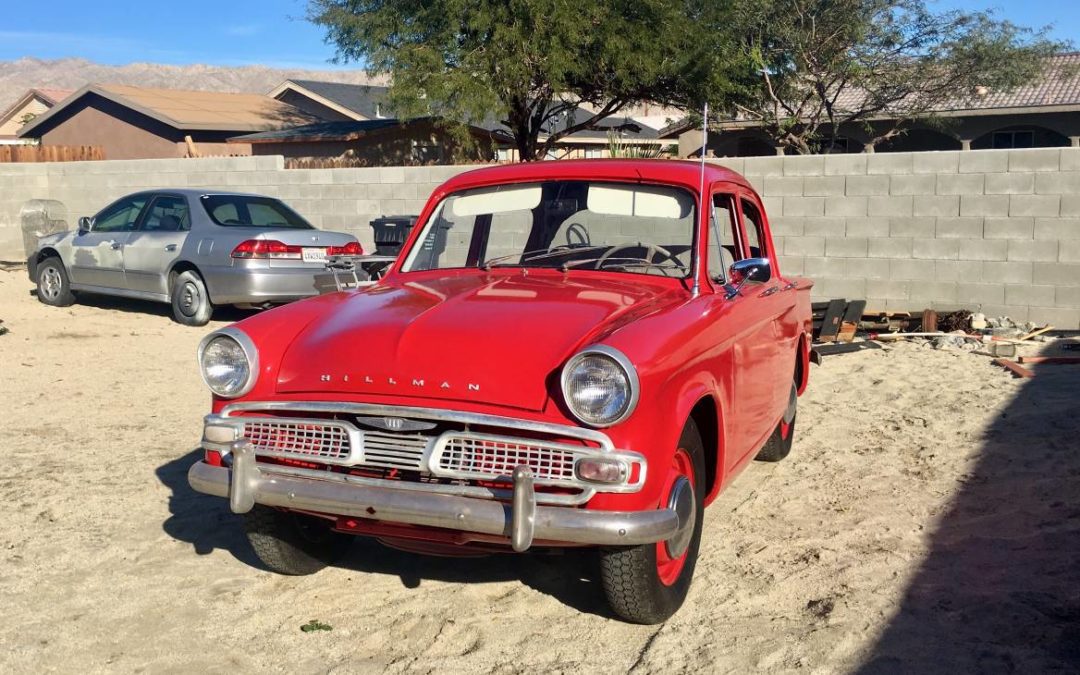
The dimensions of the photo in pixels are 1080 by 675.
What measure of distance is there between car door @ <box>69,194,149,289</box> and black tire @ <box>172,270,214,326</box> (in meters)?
1.01

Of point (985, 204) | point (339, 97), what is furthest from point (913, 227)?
point (339, 97)

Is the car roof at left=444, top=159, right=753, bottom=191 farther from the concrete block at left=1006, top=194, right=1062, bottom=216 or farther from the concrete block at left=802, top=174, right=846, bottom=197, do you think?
the concrete block at left=802, top=174, right=846, bottom=197

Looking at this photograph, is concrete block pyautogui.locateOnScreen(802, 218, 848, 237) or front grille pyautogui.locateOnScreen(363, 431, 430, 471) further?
concrete block pyautogui.locateOnScreen(802, 218, 848, 237)

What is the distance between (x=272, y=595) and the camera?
14.3 ft

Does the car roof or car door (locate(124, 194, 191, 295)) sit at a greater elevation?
the car roof

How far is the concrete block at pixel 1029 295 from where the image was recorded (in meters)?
10.3

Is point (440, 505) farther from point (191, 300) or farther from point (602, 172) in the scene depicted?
point (191, 300)

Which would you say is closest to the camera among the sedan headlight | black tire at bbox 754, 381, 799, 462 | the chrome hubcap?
the chrome hubcap

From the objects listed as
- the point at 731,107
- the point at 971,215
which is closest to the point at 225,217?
the point at 971,215

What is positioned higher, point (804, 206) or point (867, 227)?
point (804, 206)

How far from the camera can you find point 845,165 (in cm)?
1122

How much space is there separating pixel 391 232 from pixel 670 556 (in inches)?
317

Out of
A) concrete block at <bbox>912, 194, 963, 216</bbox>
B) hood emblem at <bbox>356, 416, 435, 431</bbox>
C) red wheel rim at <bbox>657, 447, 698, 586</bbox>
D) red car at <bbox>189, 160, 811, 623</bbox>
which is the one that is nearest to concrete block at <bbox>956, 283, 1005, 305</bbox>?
concrete block at <bbox>912, 194, 963, 216</bbox>

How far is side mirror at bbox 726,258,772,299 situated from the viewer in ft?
15.4
